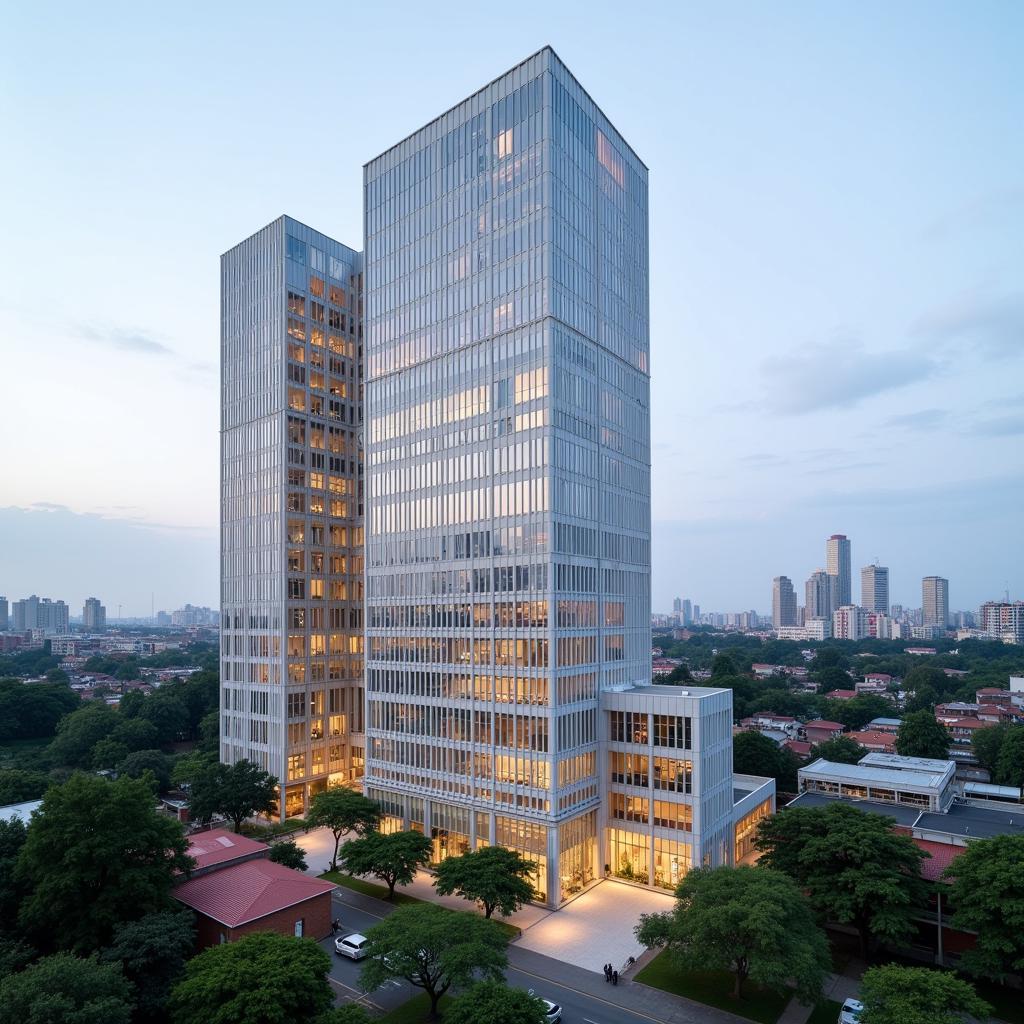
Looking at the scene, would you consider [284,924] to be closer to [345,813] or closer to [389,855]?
[389,855]

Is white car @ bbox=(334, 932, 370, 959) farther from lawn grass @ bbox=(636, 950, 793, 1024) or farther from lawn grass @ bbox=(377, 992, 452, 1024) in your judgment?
lawn grass @ bbox=(636, 950, 793, 1024)

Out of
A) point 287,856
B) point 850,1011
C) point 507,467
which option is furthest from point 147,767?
point 850,1011

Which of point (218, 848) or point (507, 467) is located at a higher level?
point (507, 467)

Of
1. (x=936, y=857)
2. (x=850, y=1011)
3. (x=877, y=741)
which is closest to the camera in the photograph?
(x=850, y=1011)

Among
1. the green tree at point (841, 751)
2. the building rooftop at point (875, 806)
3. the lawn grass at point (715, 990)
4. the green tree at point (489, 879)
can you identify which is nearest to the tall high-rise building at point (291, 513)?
the green tree at point (489, 879)

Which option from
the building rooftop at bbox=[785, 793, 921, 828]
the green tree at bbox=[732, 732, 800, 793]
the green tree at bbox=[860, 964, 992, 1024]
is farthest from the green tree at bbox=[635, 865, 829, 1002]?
the green tree at bbox=[732, 732, 800, 793]
